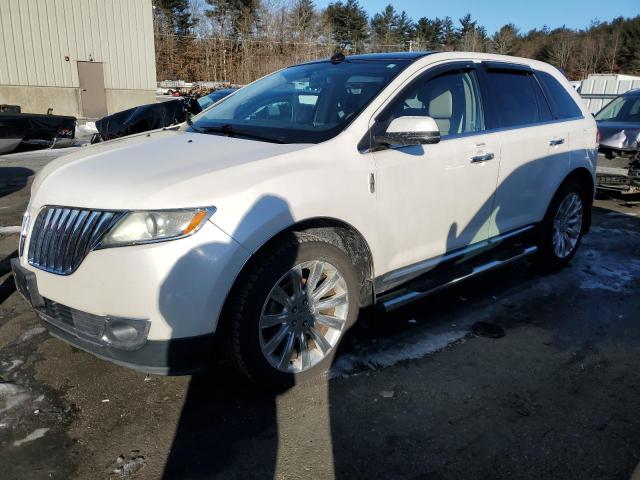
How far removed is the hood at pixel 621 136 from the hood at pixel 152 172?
23.4 ft

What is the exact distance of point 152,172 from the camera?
8.87 ft

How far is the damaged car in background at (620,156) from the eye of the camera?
786 cm

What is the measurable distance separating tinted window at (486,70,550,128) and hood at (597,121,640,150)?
4.48 metres

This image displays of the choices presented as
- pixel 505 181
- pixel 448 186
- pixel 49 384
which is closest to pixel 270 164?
pixel 448 186

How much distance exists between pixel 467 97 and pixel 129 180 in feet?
8.25

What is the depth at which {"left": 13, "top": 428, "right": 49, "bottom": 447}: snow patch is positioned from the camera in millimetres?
2556

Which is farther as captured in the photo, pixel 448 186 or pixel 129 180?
pixel 448 186

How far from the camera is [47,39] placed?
818 inches

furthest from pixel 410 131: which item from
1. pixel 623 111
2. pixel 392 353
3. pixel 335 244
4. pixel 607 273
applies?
pixel 623 111

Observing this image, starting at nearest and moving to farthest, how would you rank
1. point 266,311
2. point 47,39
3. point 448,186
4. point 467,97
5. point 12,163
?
Result: point 266,311, point 448,186, point 467,97, point 12,163, point 47,39

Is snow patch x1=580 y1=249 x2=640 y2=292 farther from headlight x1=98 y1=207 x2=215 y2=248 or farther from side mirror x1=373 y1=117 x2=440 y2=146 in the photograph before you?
headlight x1=98 y1=207 x2=215 y2=248

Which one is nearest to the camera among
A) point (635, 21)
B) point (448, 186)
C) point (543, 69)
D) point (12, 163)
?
point (448, 186)

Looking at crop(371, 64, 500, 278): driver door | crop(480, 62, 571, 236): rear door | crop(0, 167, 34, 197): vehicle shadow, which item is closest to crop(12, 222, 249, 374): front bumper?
crop(371, 64, 500, 278): driver door

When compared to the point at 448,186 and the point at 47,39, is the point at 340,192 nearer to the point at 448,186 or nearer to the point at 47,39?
the point at 448,186
